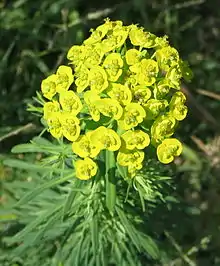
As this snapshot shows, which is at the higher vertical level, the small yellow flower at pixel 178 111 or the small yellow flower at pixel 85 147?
the small yellow flower at pixel 178 111

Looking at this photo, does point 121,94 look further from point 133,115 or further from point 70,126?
point 70,126

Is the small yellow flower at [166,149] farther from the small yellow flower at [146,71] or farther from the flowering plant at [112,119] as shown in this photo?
the small yellow flower at [146,71]

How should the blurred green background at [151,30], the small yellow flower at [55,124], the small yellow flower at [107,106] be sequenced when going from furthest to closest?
the blurred green background at [151,30]
the small yellow flower at [55,124]
the small yellow flower at [107,106]

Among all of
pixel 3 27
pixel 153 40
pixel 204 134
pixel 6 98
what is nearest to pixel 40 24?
pixel 3 27

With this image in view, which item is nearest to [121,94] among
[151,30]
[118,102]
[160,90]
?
[118,102]

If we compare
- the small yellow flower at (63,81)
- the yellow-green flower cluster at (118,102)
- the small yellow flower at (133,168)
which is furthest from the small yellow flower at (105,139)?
the small yellow flower at (63,81)

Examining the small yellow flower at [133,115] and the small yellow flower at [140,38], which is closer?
the small yellow flower at [133,115]

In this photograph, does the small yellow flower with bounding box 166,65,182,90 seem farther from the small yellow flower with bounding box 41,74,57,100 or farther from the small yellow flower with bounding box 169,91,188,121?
the small yellow flower with bounding box 41,74,57,100
